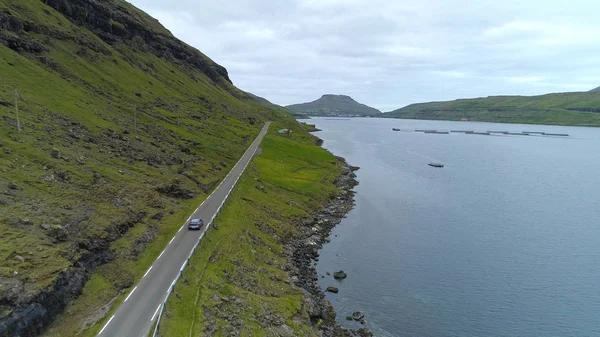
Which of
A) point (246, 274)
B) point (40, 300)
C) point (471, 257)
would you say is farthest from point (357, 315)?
point (40, 300)

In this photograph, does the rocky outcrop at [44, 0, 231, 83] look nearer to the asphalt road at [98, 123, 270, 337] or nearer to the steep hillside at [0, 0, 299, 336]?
the steep hillside at [0, 0, 299, 336]

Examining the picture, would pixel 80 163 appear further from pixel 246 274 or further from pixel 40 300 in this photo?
pixel 40 300

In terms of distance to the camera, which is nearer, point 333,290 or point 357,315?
point 357,315

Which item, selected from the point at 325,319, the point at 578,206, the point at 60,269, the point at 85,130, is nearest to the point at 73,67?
the point at 85,130

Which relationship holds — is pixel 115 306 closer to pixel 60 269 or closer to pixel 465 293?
pixel 60 269

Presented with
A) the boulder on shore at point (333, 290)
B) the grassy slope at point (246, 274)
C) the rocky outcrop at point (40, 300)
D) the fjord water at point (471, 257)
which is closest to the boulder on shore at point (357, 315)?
the fjord water at point (471, 257)

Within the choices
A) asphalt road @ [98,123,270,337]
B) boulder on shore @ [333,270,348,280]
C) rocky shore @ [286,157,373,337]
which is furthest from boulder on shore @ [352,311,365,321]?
asphalt road @ [98,123,270,337]
